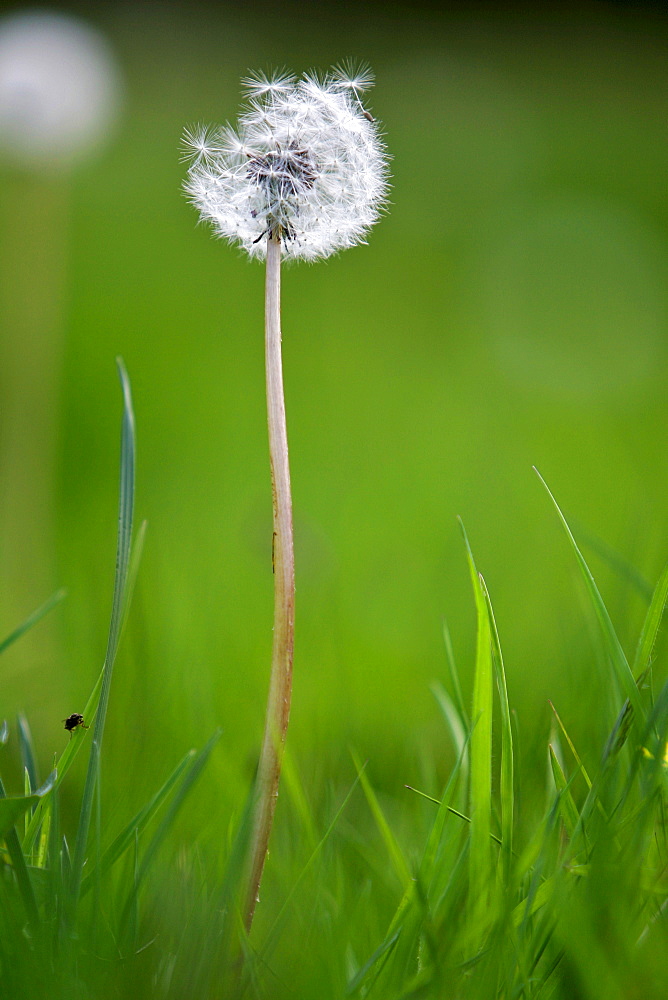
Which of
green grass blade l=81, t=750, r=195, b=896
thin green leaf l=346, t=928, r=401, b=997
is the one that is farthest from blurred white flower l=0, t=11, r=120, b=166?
thin green leaf l=346, t=928, r=401, b=997

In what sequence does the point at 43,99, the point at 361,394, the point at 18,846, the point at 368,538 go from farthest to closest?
the point at 361,394
the point at 368,538
the point at 43,99
the point at 18,846

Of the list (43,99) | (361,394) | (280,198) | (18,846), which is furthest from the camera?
(361,394)

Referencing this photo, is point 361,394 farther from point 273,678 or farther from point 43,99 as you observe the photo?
point 273,678

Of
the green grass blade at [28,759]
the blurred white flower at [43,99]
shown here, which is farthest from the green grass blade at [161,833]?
the blurred white flower at [43,99]

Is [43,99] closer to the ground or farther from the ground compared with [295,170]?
farther from the ground

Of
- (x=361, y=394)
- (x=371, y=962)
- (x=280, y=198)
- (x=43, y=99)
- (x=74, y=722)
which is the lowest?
(x=371, y=962)

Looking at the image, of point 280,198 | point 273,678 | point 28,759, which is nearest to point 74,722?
point 28,759

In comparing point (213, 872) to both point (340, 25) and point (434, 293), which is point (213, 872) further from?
point (340, 25)

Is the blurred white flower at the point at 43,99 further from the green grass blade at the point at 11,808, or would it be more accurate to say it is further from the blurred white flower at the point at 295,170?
the green grass blade at the point at 11,808

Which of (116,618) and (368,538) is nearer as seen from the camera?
(116,618)
